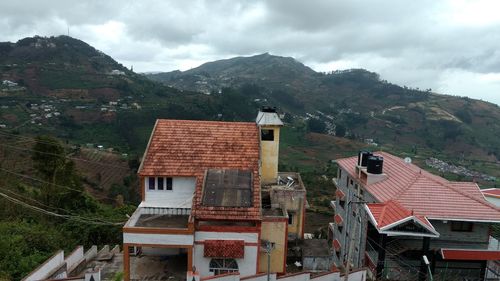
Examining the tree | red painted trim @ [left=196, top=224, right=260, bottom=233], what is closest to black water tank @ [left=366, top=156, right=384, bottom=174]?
red painted trim @ [left=196, top=224, right=260, bottom=233]

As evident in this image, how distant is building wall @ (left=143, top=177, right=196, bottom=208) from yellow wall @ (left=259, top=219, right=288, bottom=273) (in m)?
4.32

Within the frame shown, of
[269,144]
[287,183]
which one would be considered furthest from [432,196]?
[269,144]

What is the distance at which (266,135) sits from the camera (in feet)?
80.6

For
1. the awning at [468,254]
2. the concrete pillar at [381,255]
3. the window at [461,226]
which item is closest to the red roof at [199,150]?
the concrete pillar at [381,255]

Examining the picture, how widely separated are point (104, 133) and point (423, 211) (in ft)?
274

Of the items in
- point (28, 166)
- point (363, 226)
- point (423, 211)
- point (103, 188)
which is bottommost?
point (103, 188)

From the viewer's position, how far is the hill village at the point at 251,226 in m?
17.8

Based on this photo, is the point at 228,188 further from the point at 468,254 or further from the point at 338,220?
the point at 338,220

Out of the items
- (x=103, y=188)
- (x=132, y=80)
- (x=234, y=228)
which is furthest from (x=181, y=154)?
(x=132, y=80)

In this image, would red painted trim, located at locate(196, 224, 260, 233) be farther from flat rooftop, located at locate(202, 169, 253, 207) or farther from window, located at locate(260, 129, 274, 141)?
window, located at locate(260, 129, 274, 141)

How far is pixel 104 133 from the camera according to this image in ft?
299

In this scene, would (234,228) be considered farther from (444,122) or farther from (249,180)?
(444,122)

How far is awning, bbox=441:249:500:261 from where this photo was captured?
18.4 meters

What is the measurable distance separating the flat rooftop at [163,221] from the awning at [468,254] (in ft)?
39.9
